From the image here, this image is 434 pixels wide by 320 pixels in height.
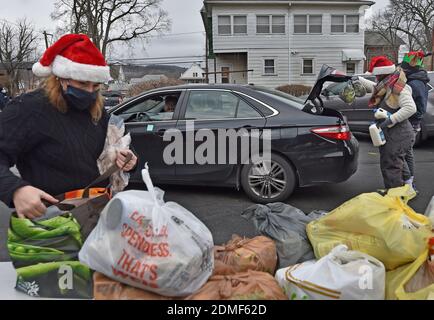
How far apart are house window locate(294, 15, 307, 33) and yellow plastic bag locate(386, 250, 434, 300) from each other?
28.3m

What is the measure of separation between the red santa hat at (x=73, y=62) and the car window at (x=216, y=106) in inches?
117

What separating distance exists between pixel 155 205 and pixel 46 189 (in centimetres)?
72

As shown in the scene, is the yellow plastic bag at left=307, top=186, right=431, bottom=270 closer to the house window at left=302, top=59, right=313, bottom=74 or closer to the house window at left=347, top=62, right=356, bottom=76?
the house window at left=302, top=59, right=313, bottom=74

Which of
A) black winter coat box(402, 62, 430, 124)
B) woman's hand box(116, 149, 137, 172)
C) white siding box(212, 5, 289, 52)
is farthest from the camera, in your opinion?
white siding box(212, 5, 289, 52)

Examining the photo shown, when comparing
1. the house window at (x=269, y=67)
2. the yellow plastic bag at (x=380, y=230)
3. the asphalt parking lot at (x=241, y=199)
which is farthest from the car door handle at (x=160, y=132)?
the house window at (x=269, y=67)

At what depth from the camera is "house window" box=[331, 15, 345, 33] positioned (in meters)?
28.1

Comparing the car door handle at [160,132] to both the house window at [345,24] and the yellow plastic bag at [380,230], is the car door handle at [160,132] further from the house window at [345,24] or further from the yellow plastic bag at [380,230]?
the house window at [345,24]

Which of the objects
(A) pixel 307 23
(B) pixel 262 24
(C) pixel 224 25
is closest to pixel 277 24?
(B) pixel 262 24

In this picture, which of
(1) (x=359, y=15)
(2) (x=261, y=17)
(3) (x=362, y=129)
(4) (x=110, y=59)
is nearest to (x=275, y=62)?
(2) (x=261, y=17)

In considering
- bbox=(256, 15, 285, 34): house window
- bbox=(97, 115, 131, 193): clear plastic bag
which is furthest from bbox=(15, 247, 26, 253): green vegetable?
bbox=(256, 15, 285, 34): house window

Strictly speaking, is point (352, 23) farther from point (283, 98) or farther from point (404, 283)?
point (404, 283)

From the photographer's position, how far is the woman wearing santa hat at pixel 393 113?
4.34 meters

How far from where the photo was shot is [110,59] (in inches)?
1492
